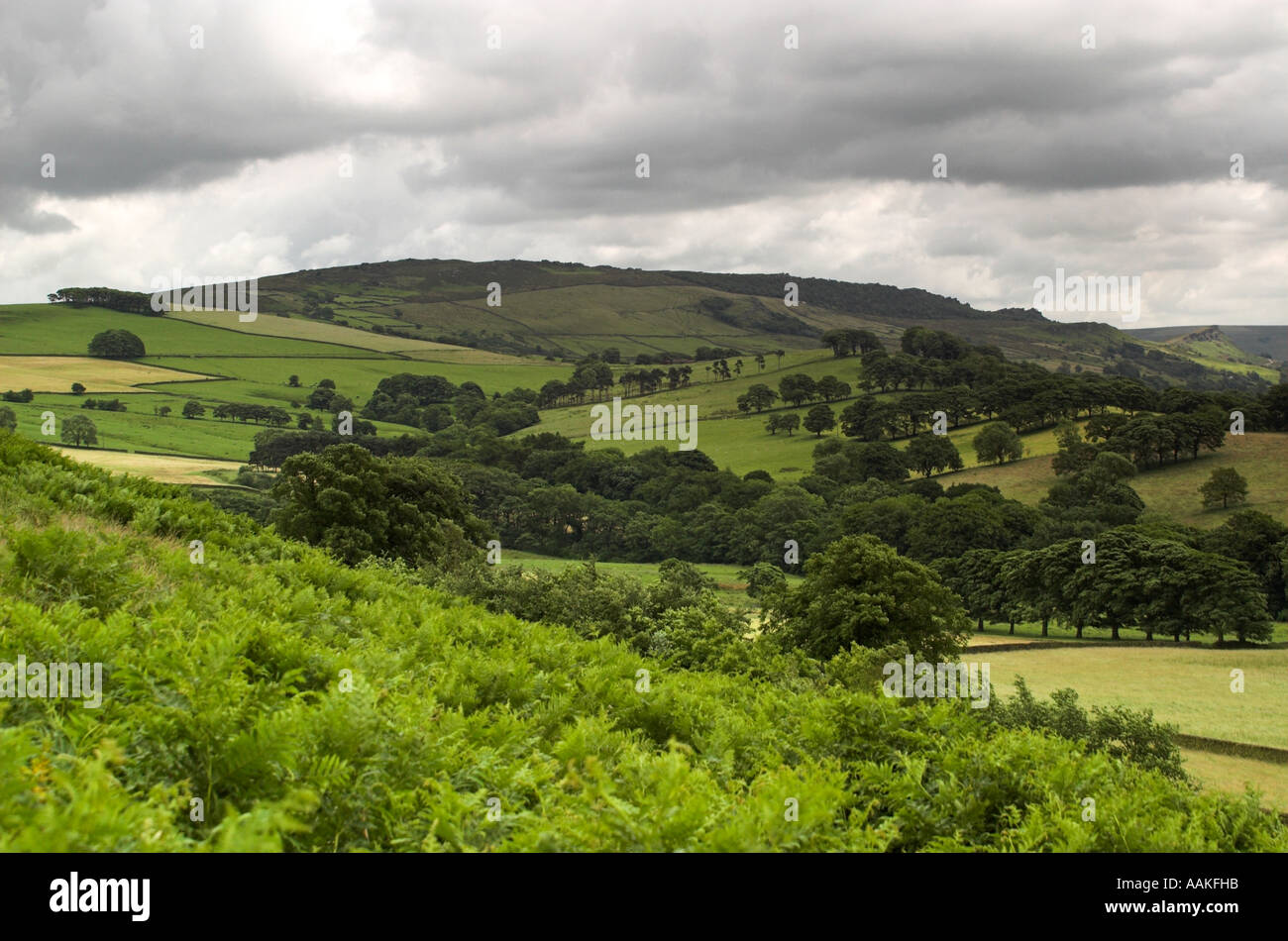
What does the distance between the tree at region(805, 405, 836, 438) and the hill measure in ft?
467

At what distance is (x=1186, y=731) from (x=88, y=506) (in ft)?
151

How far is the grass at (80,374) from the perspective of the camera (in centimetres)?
12575

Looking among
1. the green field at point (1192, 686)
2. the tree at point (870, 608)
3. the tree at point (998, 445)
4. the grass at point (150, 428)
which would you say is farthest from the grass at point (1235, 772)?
the grass at point (150, 428)

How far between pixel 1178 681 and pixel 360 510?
47922 millimetres

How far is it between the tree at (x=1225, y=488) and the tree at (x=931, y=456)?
33.4m

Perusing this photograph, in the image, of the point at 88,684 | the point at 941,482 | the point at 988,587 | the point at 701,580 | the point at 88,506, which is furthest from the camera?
the point at 941,482

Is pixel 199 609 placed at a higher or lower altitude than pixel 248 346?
lower

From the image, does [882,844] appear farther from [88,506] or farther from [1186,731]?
[1186,731]

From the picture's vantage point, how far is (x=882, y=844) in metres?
5.41

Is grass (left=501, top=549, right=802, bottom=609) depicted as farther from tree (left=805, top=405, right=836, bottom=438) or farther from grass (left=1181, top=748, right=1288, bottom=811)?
tree (left=805, top=405, right=836, bottom=438)

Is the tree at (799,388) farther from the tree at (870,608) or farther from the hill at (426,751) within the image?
the hill at (426,751)

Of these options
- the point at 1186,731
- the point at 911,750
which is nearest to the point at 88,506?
the point at 911,750

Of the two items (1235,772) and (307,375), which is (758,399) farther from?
(1235,772)

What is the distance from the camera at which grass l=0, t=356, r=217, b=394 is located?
125750 millimetres
